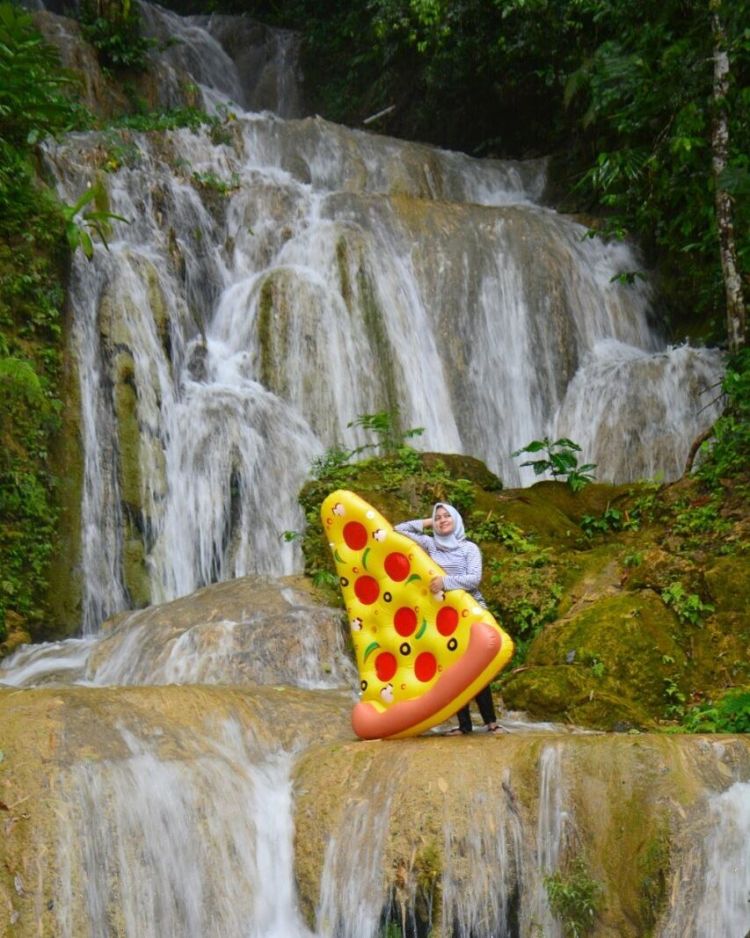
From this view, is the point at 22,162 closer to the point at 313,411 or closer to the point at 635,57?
the point at 313,411

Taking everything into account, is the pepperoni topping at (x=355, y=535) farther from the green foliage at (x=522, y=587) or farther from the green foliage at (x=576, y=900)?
the green foliage at (x=522, y=587)

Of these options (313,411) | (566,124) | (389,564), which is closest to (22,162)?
(313,411)

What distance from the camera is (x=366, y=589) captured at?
6.11 m

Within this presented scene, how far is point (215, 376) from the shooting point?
40.0ft

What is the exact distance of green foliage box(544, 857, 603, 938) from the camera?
189 inches

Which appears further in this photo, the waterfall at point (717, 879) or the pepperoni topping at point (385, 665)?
the pepperoni topping at point (385, 665)

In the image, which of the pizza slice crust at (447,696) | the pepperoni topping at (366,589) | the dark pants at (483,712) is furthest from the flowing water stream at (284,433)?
the pepperoni topping at (366,589)

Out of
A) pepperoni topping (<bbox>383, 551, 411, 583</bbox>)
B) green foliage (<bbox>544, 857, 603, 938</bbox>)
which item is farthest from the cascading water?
green foliage (<bbox>544, 857, 603, 938</bbox>)

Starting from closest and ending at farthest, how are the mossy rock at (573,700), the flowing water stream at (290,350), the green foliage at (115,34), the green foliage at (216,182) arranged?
the mossy rock at (573,700)
the flowing water stream at (290,350)
the green foliage at (216,182)
the green foliage at (115,34)

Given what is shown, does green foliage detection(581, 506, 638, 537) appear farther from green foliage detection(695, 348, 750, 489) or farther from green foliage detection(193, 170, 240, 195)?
green foliage detection(193, 170, 240, 195)

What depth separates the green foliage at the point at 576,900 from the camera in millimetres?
4797

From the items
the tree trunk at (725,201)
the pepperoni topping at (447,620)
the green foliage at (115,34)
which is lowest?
the pepperoni topping at (447,620)

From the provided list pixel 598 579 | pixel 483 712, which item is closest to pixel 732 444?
pixel 598 579

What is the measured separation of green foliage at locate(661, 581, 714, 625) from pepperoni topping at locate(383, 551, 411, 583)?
270cm
